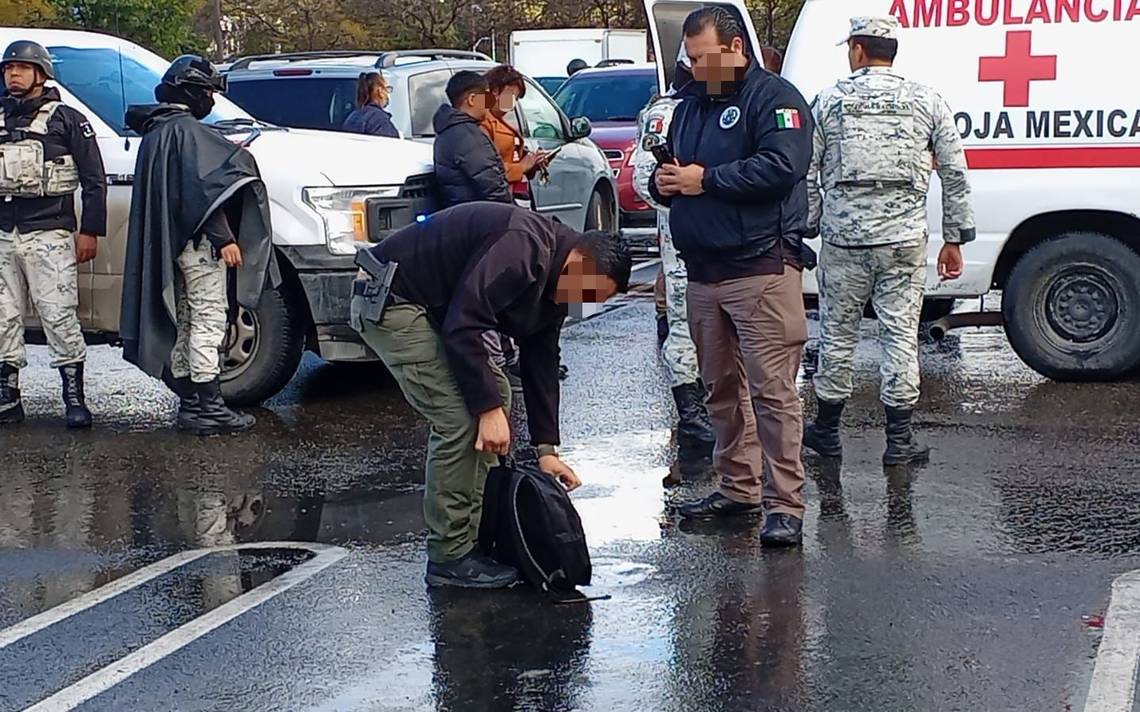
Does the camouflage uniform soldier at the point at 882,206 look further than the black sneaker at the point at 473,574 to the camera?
Yes

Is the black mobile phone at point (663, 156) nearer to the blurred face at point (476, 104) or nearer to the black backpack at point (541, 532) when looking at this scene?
the black backpack at point (541, 532)

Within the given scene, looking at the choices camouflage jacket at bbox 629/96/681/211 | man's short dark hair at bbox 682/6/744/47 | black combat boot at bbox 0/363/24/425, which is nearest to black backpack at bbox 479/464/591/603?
man's short dark hair at bbox 682/6/744/47

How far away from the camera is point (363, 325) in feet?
17.3

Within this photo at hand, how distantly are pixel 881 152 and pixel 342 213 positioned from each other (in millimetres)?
2861

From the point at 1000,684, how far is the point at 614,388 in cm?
456

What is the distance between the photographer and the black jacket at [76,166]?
7703mm

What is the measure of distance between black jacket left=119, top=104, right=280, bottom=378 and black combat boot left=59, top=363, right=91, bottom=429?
1.72 ft

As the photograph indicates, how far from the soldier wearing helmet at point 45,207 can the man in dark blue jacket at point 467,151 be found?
5.60ft

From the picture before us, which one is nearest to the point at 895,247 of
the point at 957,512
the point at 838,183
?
the point at 838,183

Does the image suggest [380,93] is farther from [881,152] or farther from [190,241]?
[881,152]

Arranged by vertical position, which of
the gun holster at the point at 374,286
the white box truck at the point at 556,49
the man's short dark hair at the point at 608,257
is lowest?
the gun holster at the point at 374,286

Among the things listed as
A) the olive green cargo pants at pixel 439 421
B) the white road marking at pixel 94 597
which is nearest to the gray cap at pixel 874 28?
the olive green cargo pants at pixel 439 421

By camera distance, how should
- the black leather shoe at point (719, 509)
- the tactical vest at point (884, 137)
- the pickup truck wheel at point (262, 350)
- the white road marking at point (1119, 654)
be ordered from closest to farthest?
the white road marking at point (1119, 654) < the black leather shoe at point (719, 509) < the tactical vest at point (884, 137) < the pickup truck wheel at point (262, 350)

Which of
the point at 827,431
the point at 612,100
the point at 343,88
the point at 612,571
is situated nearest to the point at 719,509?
the point at 612,571
